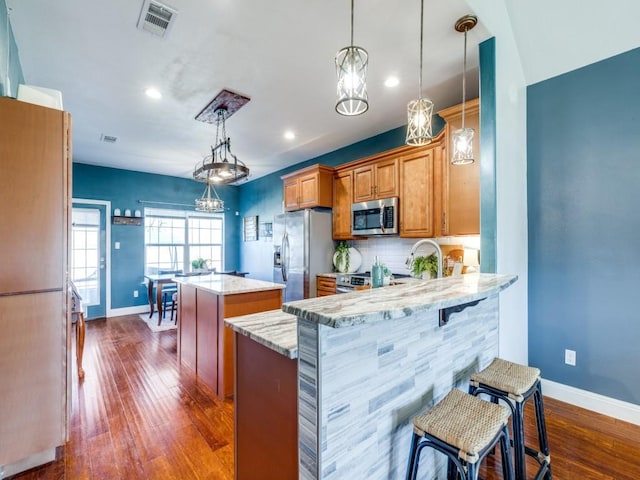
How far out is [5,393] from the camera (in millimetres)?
1648

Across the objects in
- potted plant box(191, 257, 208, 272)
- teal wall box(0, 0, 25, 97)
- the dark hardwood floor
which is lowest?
the dark hardwood floor


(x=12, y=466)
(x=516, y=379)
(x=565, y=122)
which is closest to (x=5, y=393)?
(x=12, y=466)

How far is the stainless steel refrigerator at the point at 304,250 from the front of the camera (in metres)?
4.27

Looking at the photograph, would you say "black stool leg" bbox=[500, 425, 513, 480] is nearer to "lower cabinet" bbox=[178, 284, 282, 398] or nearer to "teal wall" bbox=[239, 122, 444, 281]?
"lower cabinet" bbox=[178, 284, 282, 398]

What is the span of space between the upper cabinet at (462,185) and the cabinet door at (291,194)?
2465 millimetres

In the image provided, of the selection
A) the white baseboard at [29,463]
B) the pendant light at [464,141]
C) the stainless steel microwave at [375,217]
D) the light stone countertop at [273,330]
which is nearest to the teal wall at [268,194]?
the stainless steel microwave at [375,217]

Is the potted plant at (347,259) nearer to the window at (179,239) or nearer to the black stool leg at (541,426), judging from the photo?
the black stool leg at (541,426)

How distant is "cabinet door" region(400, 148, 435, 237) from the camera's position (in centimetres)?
326

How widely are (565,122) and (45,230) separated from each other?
155 inches

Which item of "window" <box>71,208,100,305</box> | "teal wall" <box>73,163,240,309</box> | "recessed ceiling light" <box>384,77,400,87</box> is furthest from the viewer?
"teal wall" <box>73,163,240,309</box>

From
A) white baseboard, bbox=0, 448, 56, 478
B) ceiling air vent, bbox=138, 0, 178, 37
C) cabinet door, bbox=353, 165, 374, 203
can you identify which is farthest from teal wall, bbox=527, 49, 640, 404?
white baseboard, bbox=0, 448, 56, 478

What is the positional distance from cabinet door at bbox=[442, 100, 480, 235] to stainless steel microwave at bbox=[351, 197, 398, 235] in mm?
736

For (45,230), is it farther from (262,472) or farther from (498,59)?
(498,59)

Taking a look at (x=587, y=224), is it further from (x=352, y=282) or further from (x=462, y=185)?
(x=352, y=282)
